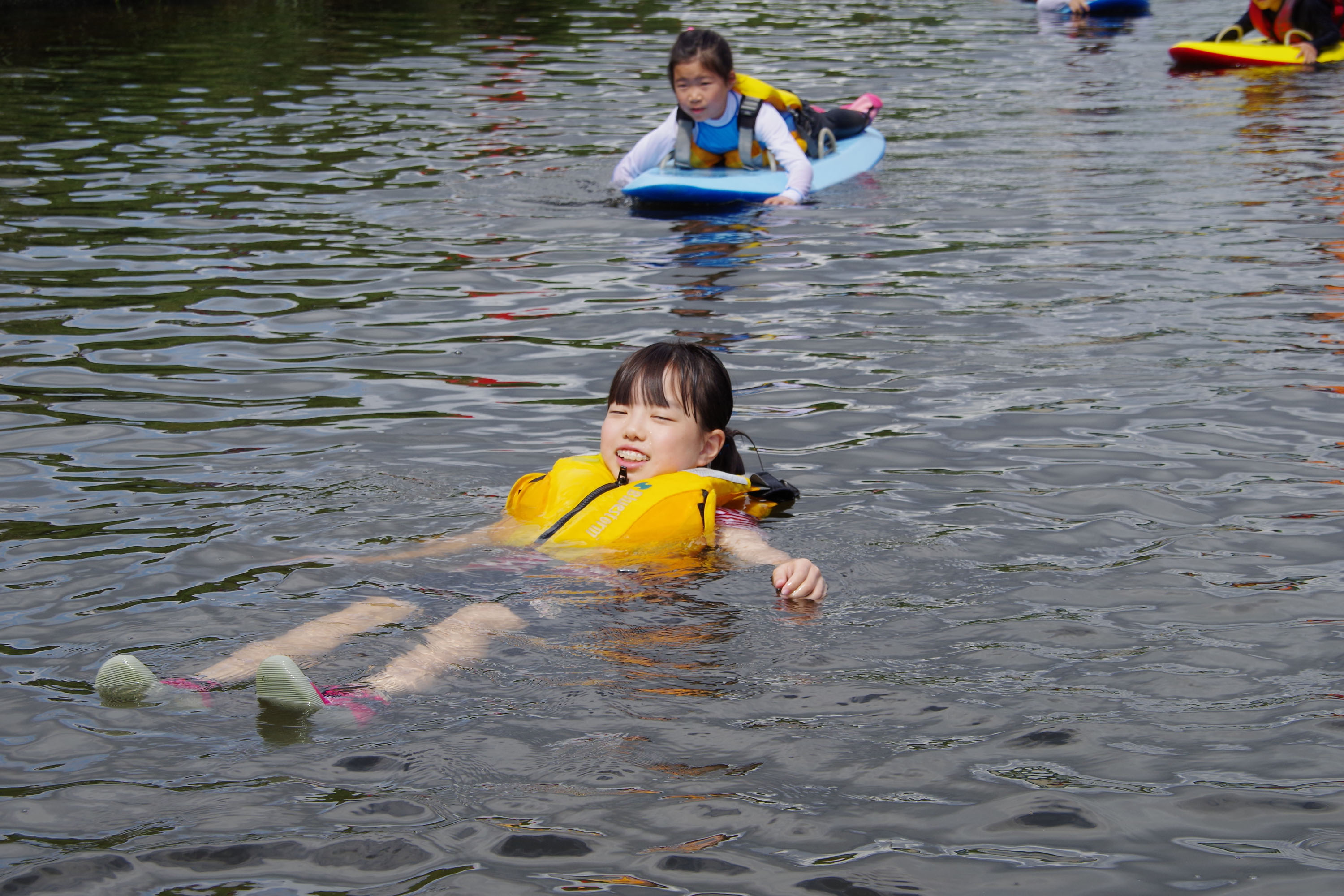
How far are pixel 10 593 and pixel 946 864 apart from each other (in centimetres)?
293

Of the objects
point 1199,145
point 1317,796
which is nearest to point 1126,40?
point 1199,145

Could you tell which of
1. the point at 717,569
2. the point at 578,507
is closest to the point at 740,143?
the point at 578,507

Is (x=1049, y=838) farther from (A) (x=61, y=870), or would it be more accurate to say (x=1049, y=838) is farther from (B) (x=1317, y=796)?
(A) (x=61, y=870)

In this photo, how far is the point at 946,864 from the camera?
2824mm

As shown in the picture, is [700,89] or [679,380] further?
[700,89]

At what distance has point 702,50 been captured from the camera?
1009 centimetres

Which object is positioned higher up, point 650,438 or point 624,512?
point 650,438

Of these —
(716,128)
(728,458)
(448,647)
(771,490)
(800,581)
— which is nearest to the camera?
(448,647)

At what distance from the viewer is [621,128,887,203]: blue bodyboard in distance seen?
32.9 feet

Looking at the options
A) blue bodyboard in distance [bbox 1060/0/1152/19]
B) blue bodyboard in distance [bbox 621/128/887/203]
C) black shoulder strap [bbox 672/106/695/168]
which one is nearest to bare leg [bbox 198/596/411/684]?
blue bodyboard in distance [bbox 621/128/887/203]

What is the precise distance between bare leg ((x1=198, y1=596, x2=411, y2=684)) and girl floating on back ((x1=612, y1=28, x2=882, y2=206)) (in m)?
6.73

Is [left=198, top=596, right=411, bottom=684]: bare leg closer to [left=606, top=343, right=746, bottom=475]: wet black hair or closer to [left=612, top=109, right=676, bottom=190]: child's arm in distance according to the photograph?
[left=606, top=343, right=746, bottom=475]: wet black hair

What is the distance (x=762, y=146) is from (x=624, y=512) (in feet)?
21.9

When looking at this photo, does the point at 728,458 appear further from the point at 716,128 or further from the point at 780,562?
the point at 716,128
